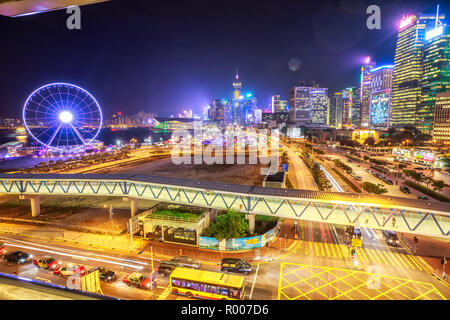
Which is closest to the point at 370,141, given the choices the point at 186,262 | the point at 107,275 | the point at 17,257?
the point at 186,262

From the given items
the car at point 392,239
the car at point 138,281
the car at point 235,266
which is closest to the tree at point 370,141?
the car at point 392,239

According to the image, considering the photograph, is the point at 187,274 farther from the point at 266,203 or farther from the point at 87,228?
the point at 87,228

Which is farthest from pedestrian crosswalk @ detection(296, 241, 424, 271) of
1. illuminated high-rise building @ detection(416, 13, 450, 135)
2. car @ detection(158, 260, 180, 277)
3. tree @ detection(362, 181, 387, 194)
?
illuminated high-rise building @ detection(416, 13, 450, 135)

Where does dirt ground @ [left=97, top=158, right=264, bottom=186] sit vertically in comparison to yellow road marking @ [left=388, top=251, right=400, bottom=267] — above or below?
above

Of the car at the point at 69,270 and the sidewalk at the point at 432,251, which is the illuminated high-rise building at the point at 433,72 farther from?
the car at the point at 69,270

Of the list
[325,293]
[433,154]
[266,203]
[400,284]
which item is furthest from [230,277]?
[433,154]

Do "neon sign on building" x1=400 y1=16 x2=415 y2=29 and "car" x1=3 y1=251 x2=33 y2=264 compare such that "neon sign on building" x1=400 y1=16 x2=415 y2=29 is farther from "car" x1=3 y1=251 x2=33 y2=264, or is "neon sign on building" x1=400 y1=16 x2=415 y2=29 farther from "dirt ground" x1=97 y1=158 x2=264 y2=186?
"car" x1=3 y1=251 x2=33 y2=264
